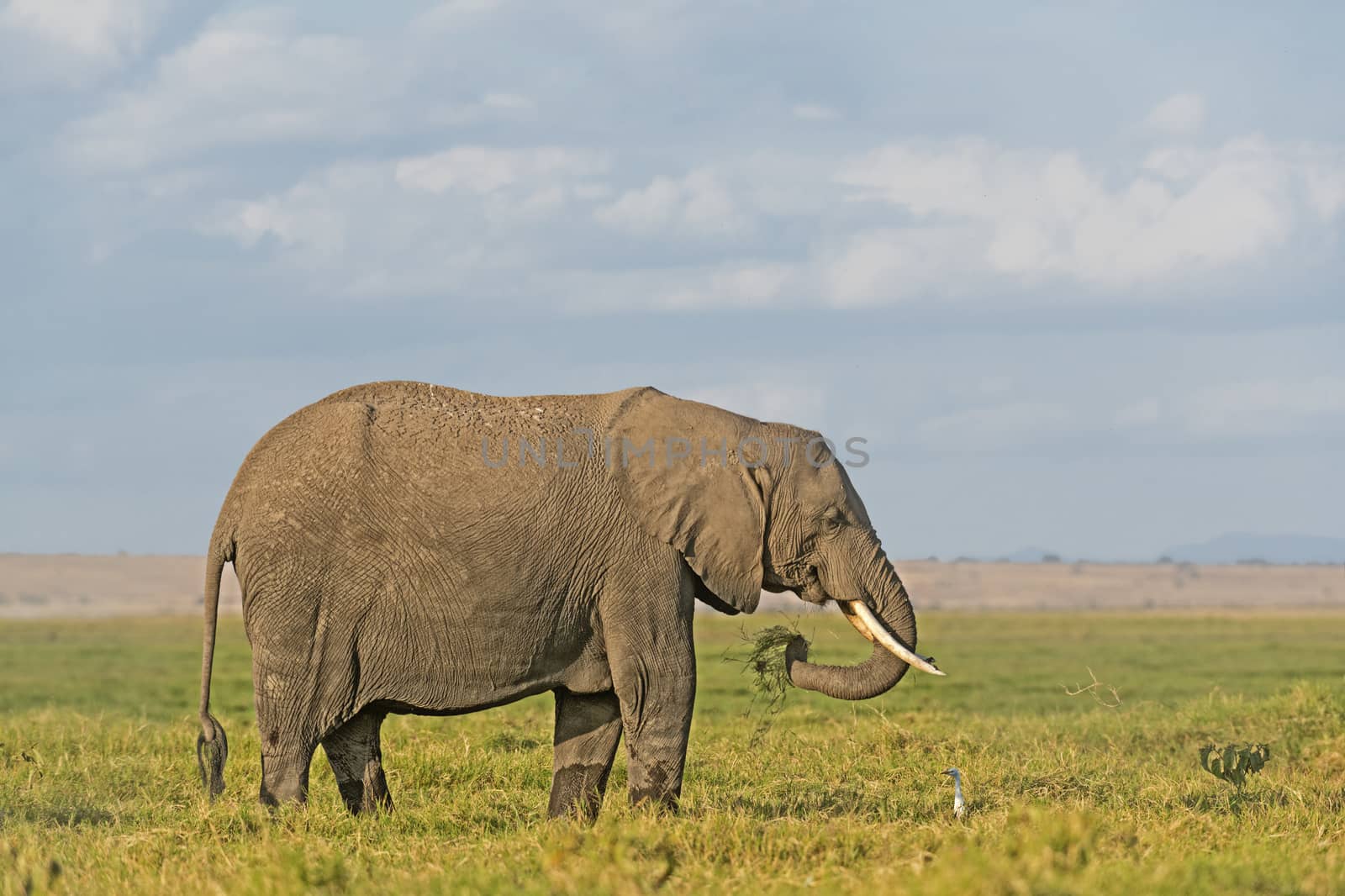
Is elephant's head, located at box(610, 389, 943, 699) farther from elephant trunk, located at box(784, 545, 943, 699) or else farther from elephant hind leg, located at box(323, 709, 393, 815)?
elephant hind leg, located at box(323, 709, 393, 815)

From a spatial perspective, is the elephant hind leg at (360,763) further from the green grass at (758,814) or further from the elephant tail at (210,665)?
the elephant tail at (210,665)

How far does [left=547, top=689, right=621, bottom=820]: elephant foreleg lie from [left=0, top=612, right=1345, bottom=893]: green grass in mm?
193

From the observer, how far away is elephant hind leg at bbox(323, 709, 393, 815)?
9.63 metres

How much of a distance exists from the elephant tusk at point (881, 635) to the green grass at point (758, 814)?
0.50m

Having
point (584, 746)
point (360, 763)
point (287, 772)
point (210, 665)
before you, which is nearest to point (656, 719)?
point (584, 746)

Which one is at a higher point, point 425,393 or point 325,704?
point 425,393

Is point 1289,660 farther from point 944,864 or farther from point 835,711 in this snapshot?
point 944,864

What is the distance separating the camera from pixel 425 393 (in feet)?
31.2

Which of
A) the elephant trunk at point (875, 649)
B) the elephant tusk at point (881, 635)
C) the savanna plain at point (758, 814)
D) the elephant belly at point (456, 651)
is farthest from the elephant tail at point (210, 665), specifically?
the elephant tusk at point (881, 635)

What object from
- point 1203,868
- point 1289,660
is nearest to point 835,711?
point 1203,868

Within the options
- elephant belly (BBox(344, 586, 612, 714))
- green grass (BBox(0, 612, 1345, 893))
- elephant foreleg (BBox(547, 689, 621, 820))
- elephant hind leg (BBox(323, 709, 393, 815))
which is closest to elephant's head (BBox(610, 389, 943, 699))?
green grass (BBox(0, 612, 1345, 893))

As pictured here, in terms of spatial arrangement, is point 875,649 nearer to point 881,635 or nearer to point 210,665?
point 881,635

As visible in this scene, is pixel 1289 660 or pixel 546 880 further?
pixel 1289 660

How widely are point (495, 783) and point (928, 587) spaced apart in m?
120
